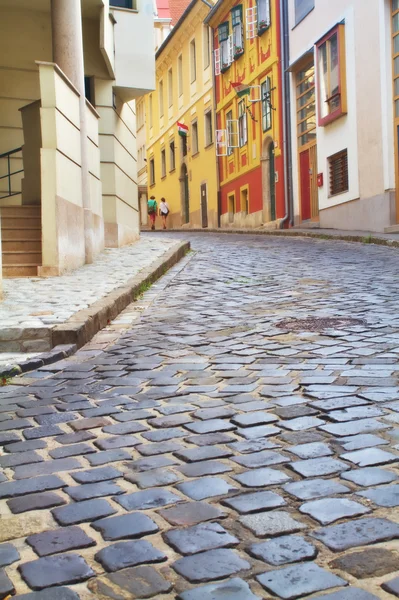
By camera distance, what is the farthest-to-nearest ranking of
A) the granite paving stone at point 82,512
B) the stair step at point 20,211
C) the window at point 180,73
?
1. the window at point 180,73
2. the stair step at point 20,211
3. the granite paving stone at point 82,512

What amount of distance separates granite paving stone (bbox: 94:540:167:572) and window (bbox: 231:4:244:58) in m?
28.7

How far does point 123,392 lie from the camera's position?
174 inches

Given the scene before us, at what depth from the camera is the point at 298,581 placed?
6.61ft

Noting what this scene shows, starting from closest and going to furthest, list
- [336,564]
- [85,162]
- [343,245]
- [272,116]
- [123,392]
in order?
[336,564] < [123,392] < [85,162] < [343,245] < [272,116]

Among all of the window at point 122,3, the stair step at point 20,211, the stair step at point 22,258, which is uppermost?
the window at point 122,3

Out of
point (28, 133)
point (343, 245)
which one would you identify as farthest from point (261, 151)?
point (28, 133)

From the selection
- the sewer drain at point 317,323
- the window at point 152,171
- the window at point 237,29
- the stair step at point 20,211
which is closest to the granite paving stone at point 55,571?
the sewer drain at point 317,323

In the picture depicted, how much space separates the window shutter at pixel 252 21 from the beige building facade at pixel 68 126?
34.3 ft

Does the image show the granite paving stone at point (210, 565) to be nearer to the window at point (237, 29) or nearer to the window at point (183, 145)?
the window at point (237, 29)

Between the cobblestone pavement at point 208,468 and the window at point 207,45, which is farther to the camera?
the window at point 207,45

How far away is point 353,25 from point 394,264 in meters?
9.64

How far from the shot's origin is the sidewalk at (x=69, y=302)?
6094 mm

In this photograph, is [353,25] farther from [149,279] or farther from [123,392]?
[123,392]

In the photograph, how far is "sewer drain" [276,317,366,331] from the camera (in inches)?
250
